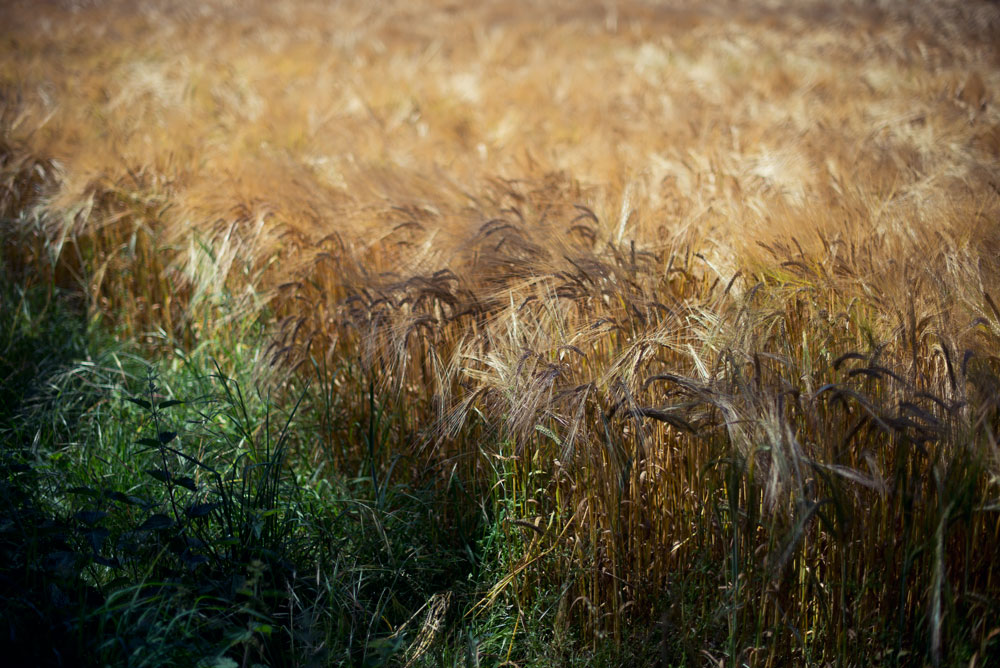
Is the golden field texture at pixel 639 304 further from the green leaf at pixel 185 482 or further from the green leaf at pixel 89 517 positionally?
the green leaf at pixel 89 517

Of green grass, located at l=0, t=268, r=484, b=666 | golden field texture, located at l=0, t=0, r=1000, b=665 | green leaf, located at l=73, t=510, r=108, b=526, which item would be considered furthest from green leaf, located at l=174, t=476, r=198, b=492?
golden field texture, located at l=0, t=0, r=1000, b=665

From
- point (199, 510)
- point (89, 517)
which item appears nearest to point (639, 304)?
point (199, 510)

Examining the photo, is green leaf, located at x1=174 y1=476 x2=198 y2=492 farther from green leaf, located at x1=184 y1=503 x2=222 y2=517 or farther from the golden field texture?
the golden field texture

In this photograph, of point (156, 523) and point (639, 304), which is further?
point (639, 304)

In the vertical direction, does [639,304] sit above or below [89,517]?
above

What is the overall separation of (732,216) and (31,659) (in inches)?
83.3

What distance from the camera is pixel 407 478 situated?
199cm

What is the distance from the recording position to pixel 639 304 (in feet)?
5.55

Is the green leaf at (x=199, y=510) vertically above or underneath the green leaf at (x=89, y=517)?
underneath

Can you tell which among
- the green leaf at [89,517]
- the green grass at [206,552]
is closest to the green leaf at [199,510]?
the green grass at [206,552]

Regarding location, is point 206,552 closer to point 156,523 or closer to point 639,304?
point 156,523

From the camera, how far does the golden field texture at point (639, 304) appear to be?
1.36 m

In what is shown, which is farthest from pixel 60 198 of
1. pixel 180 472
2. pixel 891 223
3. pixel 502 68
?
pixel 502 68

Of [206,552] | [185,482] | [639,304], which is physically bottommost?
[206,552]
